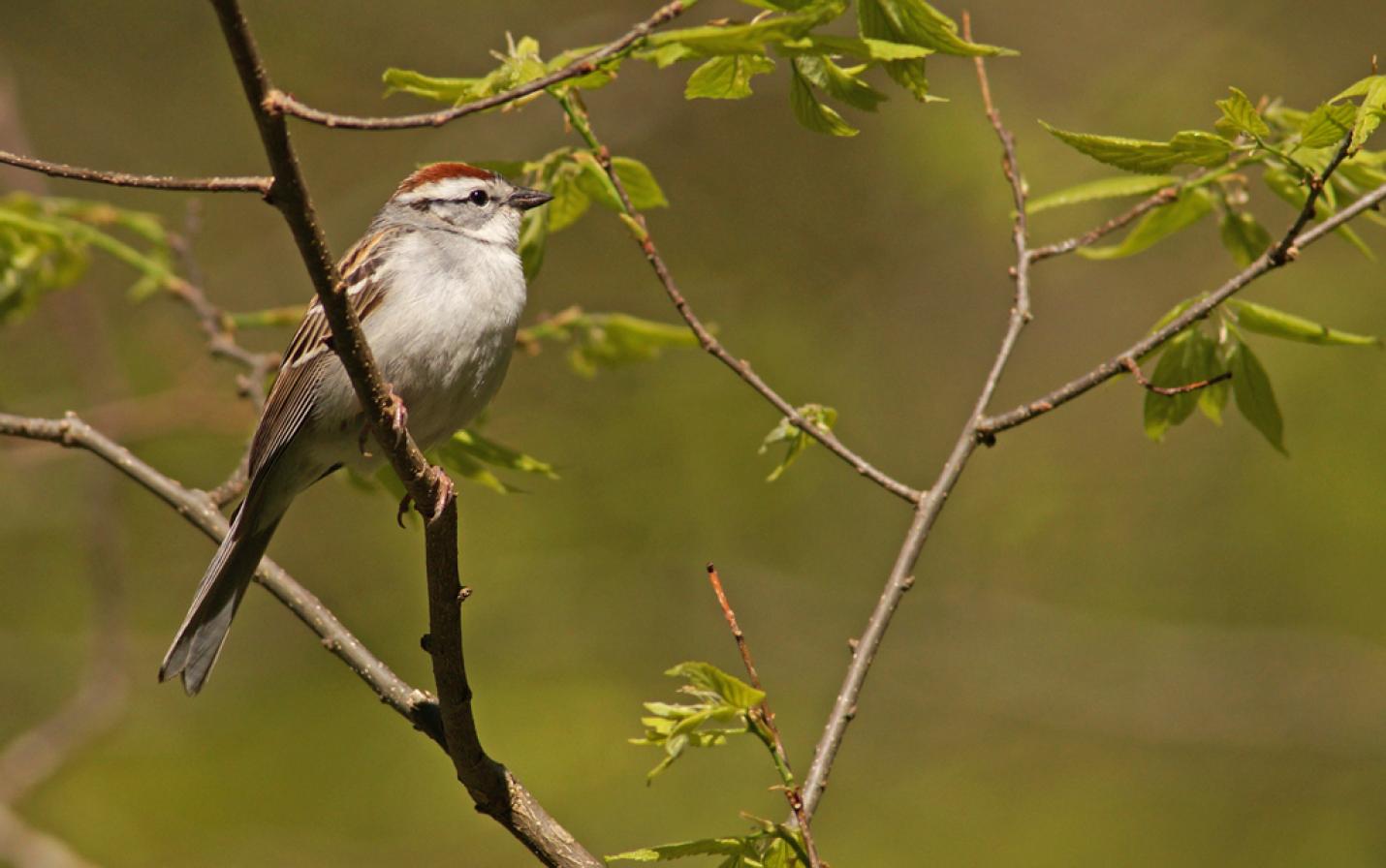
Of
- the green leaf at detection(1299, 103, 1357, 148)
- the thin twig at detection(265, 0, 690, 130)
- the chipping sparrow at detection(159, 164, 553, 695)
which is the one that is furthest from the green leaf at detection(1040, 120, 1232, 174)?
the chipping sparrow at detection(159, 164, 553, 695)

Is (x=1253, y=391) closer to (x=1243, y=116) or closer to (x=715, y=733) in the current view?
(x=1243, y=116)

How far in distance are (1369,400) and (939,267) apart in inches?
124

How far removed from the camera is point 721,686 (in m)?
2.21

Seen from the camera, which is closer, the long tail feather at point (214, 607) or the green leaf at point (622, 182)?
the green leaf at point (622, 182)

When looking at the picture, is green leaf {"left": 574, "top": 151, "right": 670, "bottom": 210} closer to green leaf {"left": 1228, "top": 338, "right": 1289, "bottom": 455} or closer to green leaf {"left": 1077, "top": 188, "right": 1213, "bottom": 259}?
green leaf {"left": 1077, "top": 188, "right": 1213, "bottom": 259}

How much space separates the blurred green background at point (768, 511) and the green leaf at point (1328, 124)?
3991mm

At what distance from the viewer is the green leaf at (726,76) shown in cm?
234

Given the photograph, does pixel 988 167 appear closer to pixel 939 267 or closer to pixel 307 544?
pixel 939 267

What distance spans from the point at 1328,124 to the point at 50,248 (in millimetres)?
3191

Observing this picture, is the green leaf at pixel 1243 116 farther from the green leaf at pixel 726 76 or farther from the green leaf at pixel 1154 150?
the green leaf at pixel 726 76

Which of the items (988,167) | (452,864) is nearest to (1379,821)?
(988,167)

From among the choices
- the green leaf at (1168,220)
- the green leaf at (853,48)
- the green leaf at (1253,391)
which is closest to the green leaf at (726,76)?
the green leaf at (853,48)

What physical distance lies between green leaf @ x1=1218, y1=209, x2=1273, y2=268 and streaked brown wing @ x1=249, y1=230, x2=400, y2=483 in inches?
82.8

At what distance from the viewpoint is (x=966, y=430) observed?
293 cm
